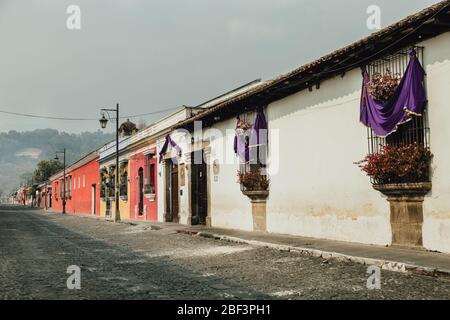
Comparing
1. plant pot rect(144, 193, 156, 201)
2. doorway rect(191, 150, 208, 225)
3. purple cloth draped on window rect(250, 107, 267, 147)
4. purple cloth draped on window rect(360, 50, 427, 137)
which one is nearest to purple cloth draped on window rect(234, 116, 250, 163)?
purple cloth draped on window rect(250, 107, 267, 147)

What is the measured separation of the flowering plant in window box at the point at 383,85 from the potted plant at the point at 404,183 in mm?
1076

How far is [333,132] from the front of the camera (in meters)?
11.8

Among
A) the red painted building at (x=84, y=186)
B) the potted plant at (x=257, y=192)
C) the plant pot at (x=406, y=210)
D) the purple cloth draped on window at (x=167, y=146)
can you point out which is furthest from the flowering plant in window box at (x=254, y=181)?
the red painted building at (x=84, y=186)

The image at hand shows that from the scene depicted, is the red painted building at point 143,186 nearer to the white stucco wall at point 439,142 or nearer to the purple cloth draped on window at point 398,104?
the purple cloth draped on window at point 398,104

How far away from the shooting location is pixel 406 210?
9.48 m

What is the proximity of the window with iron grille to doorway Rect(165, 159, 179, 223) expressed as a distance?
528 inches

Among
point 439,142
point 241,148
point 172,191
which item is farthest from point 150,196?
point 439,142

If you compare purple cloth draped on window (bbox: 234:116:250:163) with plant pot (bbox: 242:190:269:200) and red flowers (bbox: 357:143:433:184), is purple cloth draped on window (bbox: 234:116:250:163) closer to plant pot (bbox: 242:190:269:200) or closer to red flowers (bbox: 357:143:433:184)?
plant pot (bbox: 242:190:269:200)

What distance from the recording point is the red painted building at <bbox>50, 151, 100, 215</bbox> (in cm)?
4166

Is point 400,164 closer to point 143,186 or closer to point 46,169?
point 143,186

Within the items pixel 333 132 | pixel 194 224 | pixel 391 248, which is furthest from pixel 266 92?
pixel 194 224

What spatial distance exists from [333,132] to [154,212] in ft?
50.9
